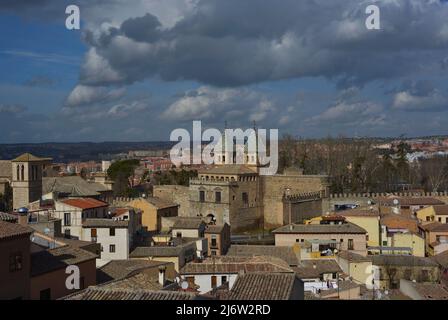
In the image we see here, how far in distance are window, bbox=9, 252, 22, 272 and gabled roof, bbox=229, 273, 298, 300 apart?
4753 mm

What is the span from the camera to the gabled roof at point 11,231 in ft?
36.7

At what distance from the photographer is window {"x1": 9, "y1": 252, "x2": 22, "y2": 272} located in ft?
37.1

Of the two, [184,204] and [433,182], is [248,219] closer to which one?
[184,204]

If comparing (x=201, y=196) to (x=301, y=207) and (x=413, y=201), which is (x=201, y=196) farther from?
(x=413, y=201)

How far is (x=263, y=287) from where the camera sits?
8.32 m

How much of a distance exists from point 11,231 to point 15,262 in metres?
0.58

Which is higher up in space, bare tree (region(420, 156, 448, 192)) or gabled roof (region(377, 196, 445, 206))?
bare tree (region(420, 156, 448, 192))

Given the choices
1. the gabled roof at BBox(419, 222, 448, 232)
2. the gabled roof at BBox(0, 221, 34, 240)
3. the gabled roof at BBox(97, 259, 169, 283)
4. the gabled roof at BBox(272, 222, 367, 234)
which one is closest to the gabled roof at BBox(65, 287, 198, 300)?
the gabled roof at BBox(0, 221, 34, 240)

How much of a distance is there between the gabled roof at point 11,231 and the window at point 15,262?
0.36 m

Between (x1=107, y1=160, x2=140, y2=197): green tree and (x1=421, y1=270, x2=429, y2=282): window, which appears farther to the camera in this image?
(x1=107, y1=160, x2=140, y2=197): green tree

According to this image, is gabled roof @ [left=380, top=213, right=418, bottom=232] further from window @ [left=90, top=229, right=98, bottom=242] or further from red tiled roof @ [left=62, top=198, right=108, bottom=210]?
red tiled roof @ [left=62, top=198, right=108, bottom=210]

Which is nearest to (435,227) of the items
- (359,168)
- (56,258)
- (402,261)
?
(402,261)
